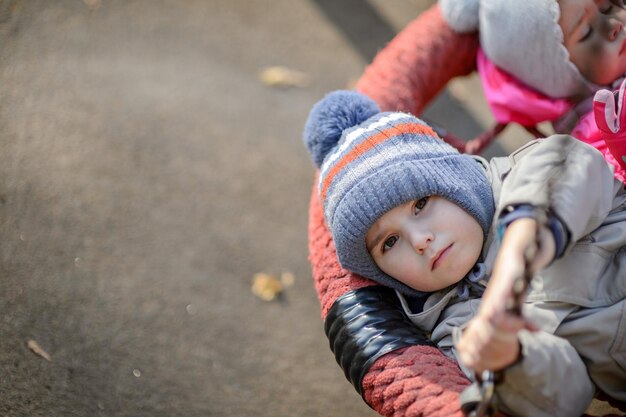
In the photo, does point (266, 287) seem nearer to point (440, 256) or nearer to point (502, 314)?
point (440, 256)

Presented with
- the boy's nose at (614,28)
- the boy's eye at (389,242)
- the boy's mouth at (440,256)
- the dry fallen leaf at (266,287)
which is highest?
the boy's nose at (614,28)

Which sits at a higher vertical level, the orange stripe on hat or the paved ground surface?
the orange stripe on hat

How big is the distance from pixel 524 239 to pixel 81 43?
3.18 metres

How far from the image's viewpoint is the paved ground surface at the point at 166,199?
8.80ft

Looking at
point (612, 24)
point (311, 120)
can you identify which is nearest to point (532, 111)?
point (612, 24)

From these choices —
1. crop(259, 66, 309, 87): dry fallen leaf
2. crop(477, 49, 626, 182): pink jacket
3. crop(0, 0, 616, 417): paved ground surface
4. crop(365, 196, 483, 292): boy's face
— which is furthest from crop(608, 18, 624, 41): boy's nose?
crop(259, 66, 309, 87): dry fallen leaf

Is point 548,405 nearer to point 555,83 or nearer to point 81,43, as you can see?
point 555,83

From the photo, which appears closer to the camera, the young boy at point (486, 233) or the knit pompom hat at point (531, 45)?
the young boy at point (486, 233)

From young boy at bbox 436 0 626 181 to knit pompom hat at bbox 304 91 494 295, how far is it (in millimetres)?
450

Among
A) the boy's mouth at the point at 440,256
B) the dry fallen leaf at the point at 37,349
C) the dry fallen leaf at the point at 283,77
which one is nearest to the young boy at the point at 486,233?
the boy's mouth at the point at 440,256

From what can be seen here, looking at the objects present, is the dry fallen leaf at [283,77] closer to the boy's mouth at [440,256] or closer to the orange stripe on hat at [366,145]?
the orange stripe on hat at [366,145]

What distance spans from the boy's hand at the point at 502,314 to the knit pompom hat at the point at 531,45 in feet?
3.86

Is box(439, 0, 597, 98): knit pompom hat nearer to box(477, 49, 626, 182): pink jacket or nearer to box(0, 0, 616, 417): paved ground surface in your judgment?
box(477, 49, 626, 182): pink jacket

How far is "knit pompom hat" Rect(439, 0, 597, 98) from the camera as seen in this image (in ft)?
7.82
